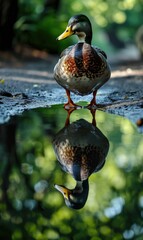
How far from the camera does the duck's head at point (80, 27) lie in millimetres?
6168

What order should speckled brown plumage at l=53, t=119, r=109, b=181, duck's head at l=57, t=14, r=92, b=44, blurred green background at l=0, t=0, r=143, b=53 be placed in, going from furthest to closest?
blurred green background at l=0, t=0, r=143, b=53 → duck's head at l=57, t=14, r=92, b=44 → speckled brown plumage at l=53, t=119, r=109, b=181

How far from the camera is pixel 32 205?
358 cm

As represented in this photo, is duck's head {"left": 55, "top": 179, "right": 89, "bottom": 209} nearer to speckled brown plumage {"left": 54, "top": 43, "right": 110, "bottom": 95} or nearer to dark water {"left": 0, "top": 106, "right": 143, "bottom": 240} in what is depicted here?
dark water {"left": 0, "top": 106, "right": 143, "bottom": 240}

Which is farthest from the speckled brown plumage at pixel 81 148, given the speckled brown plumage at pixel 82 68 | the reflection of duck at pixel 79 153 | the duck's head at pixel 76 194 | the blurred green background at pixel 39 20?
the blurred green background at pixel 39 20

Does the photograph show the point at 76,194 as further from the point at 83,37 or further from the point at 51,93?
the point at 51,93

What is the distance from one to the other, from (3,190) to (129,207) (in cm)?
85

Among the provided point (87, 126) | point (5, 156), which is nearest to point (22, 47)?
point (87, 126)

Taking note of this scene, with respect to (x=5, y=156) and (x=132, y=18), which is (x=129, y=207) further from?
(x=132, y=18)

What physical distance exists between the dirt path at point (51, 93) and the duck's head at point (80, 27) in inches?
36.8

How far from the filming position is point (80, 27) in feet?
20.3

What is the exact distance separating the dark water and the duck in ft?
1.97

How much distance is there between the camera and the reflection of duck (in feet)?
12.4

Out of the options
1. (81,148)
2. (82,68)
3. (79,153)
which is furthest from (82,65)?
(79,153)

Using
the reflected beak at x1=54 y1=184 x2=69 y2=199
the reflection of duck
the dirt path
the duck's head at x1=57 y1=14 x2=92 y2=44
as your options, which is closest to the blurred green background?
the dirt path
